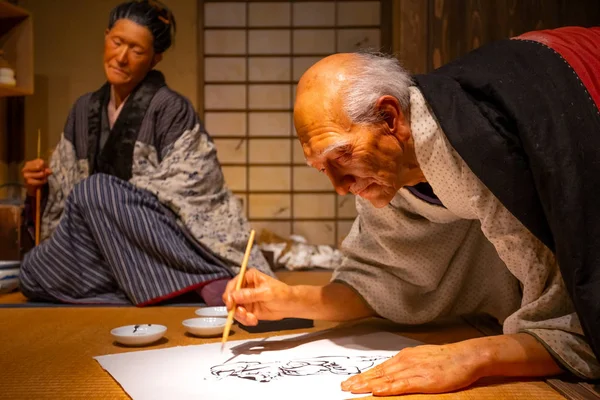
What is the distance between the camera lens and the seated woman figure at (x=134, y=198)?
3080 millimetres

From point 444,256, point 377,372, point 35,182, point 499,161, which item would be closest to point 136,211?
point 35,182

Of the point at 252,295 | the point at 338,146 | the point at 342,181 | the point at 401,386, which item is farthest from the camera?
the point at 252,295

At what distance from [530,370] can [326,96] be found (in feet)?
2.63

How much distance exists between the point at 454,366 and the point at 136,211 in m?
1.96

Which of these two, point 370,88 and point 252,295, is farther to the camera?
point 252,295

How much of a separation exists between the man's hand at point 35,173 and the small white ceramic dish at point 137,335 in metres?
1.70

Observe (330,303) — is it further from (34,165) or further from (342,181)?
(34,165)

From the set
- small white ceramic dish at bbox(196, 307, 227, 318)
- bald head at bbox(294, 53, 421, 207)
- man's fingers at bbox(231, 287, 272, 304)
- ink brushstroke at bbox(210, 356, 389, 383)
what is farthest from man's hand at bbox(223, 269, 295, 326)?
small white ceramic dish at bbox(196, 307, 227, 318)

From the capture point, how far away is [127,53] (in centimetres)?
358

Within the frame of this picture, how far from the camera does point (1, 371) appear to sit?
69.6 inches

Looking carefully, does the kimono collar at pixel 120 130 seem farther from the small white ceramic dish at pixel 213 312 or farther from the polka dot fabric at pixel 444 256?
the polka dot fabric at pixel 444 256

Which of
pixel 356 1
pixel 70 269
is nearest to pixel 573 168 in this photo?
pixel 70 269

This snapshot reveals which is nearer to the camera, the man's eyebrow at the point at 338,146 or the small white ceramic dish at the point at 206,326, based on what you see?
the man's eyebrow at the point at 338,146

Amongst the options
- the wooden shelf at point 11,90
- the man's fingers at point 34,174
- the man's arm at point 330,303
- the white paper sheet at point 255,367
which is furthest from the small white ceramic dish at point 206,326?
the wooden shelf at point 11,90
